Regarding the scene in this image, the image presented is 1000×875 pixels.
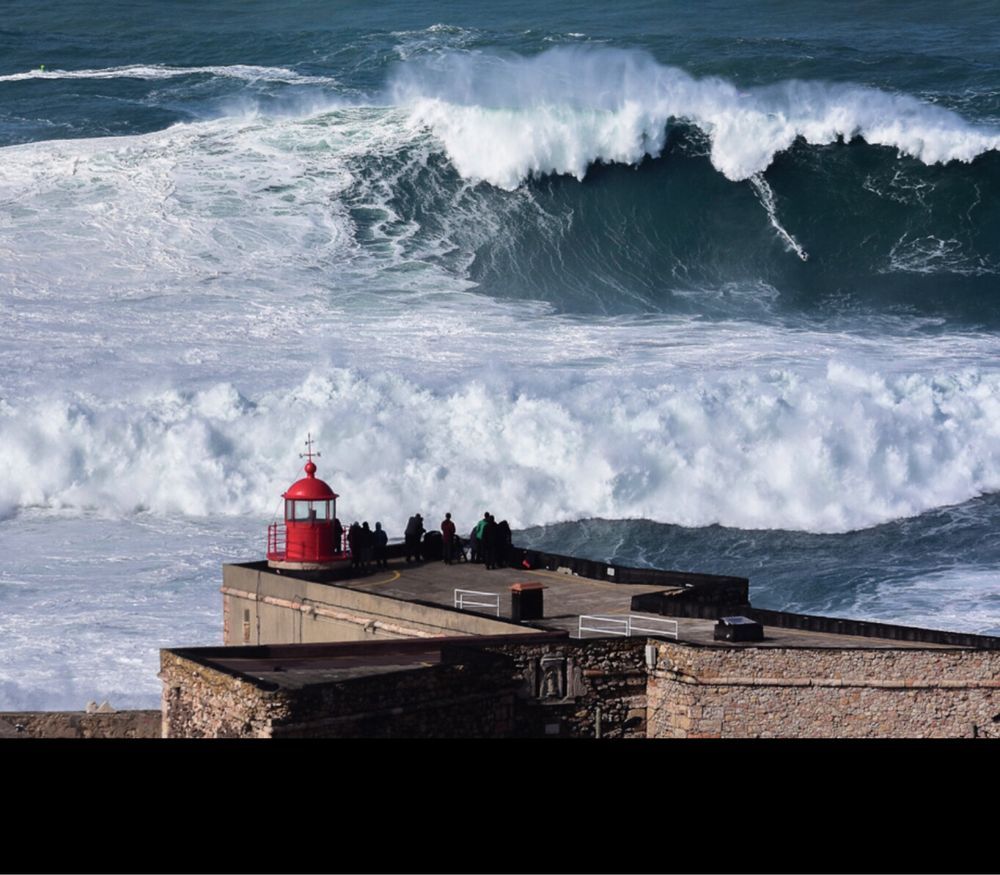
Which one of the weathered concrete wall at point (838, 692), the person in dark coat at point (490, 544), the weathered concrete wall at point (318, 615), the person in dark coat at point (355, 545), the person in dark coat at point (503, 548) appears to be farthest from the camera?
the person in dark coat at point (503, 548)

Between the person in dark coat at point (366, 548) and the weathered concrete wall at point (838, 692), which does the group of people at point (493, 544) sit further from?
the weathered concrete wall at point (838, 692)

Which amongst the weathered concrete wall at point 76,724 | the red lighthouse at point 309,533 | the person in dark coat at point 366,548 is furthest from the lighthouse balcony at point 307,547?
the weathered concrete wall at point 76,724

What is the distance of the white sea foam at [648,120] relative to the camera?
5228 centimetres

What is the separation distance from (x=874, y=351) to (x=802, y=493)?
25.0 ft

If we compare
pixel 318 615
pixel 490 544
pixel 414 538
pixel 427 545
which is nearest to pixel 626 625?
pixel 318 615

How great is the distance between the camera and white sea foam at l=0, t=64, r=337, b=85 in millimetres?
61250

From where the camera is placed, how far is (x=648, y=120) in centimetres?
5325

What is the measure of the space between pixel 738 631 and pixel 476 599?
3.23m

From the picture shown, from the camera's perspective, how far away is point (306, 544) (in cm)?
2234

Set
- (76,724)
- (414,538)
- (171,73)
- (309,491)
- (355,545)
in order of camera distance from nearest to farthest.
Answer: (76,724)
(309,491)
(355,545)
(414,538)
(171,73)

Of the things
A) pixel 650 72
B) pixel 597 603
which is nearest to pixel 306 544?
pixel 597 603

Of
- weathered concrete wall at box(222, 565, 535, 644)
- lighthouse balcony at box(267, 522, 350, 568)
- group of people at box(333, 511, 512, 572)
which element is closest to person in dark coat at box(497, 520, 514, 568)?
group of people at box(333, 511, 512, 572)

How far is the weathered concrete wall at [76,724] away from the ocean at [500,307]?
2151 mm

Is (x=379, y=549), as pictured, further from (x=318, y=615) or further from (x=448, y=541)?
(x=318, y=615)
